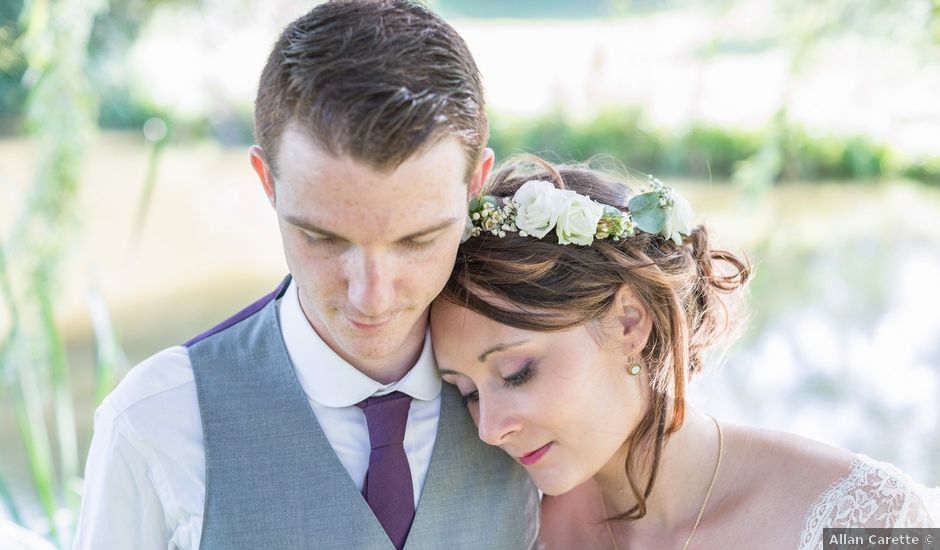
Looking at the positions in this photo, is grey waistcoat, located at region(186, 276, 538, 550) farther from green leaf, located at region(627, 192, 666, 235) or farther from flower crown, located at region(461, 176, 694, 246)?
green leaf, located at region(627, 192, 666, 235)

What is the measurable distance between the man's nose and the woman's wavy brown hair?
1.01 ft

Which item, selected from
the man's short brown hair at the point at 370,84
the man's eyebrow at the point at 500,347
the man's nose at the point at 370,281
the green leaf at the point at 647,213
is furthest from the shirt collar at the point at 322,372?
the green leaf at the point at 647,213

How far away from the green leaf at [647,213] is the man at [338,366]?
1.28 feet

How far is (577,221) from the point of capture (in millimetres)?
1713

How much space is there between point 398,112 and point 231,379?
573 mm

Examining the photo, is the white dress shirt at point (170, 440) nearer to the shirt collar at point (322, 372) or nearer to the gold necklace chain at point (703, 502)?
the shirt collar at point (322, 372)

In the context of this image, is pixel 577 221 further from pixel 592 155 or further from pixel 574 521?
pixel 592 155

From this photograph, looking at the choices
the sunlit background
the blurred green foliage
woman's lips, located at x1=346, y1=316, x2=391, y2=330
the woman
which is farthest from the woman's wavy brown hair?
the blurred green foliage

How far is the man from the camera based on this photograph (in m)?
1.33

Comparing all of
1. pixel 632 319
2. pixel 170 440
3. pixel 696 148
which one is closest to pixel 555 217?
pixel 632 319

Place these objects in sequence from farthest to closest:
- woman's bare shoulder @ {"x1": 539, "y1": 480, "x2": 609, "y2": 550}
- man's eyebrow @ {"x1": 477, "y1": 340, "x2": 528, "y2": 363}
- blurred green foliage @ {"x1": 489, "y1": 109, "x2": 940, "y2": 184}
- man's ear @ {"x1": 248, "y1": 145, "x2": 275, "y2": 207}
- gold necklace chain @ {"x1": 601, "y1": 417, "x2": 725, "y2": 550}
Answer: blurred green foliage @ {"x1": 489, "y1": 109, "x2": 940, "y2": 184} → woman's bare shoulder @ {"x1": 539, "y1": 480, "x2": 609, "y2": 550} → gold necklace chain @ {"x1": 601, "y1": 417, "x2": 725, "y2": 550} → man's eyebrow @ {"x1": 477, "y1": 340, "x2": 528, "y2": 363} → man's ear @ {"x1": 248, "y1": 145, "x2": 275, "y2": 207}

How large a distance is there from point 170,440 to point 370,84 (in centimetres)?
65

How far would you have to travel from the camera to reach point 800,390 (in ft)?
18.1

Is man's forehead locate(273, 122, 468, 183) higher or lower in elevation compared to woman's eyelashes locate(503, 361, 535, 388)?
higher
